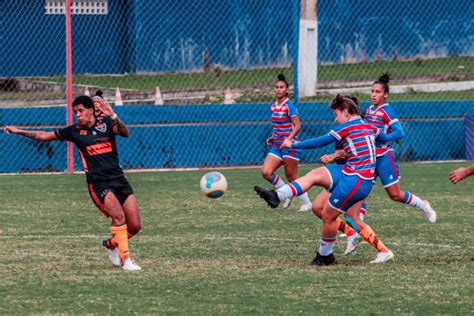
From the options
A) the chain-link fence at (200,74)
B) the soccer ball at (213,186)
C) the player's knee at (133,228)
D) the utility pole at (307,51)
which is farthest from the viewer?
the utility pole at (307,51)

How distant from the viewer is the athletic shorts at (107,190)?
32.0ft

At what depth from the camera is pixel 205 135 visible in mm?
20094

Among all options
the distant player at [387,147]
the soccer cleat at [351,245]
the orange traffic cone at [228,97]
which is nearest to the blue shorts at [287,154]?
the distant player at [387,147]

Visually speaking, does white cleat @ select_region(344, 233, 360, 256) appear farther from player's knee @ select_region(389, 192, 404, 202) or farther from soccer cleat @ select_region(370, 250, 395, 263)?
player's knee @ select_region(389, 192, 404, 202)

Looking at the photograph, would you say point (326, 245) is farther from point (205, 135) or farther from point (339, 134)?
point (205, 135)

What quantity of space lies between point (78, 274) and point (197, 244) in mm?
2184

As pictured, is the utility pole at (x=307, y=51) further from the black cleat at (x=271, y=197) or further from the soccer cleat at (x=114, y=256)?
the soccer cleat at (x=114, y=256)

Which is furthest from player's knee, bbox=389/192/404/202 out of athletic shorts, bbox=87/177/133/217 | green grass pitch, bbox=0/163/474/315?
athletic shorts, bbox=87/177/133/217

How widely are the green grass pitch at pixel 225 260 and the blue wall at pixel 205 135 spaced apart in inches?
125

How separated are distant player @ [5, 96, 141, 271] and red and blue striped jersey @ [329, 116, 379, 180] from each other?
2.09 metres

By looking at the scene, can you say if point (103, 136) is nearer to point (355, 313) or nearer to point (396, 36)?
point (355, 313)

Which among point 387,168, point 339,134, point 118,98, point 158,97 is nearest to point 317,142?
point 339,134

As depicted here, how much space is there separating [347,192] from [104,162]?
236 cm

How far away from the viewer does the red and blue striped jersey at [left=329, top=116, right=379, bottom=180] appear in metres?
9.73
